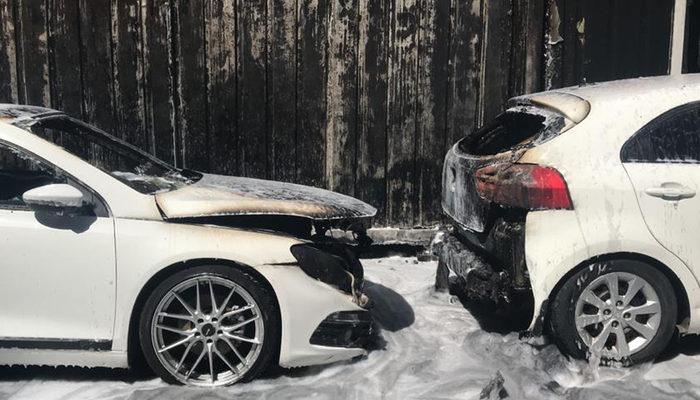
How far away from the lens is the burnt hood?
441 centimetres

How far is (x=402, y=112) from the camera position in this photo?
289 inches

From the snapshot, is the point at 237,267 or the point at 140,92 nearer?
the point at 237,267

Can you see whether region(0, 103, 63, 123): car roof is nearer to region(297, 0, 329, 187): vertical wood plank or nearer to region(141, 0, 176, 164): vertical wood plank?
region(141, 0, 176, 164): vertical wood plank

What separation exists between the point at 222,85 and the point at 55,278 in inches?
132

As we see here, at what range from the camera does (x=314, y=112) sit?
7.27m

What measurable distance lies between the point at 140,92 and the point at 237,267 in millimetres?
3351

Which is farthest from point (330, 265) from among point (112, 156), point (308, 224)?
point (112, 156)

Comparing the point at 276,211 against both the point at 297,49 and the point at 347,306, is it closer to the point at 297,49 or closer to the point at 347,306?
the point at 347,306

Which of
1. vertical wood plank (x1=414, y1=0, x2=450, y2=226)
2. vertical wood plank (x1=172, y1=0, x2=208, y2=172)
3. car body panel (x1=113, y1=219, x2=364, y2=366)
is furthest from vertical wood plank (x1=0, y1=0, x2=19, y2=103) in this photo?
vertical wood plank (x1=414, y1=0, x2=450, y2=226)

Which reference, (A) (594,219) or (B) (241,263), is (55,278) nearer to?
(B) (241,263)

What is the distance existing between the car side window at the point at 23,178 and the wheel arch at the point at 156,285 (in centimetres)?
45

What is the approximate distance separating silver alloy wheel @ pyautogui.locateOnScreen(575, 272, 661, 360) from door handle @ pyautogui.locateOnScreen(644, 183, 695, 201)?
1.59ft

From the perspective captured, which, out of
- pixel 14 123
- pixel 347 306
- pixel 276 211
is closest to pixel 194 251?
pixel 276 211

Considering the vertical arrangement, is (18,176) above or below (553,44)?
below
